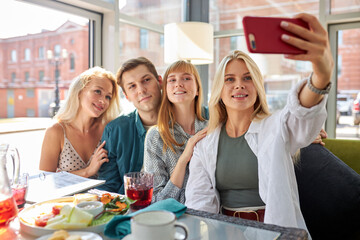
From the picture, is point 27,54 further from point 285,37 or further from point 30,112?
point 285,37

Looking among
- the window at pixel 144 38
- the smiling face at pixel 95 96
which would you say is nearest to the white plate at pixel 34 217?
the smiling face at pixel 95 96

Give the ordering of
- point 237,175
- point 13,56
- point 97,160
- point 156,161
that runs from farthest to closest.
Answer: point 13,56, point 97,160, point 156,161, point 237,175

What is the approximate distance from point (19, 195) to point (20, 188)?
0.07 ft

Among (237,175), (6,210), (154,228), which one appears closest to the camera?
(154,228)

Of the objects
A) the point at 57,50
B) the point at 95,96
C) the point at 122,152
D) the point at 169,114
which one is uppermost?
the point at 57,50

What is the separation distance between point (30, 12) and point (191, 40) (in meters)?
1.55

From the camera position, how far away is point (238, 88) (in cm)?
157

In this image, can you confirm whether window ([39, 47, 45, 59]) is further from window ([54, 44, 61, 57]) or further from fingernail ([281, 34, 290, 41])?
fingernail ([281, 34, 290, 41])

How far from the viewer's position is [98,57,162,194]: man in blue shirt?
2053 millimetres

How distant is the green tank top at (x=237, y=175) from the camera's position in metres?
1.50

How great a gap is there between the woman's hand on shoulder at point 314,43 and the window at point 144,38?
130 inches

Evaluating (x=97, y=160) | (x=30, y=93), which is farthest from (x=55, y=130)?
(x=30, y=93)

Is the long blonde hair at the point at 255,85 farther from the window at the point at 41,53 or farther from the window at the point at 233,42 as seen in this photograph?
the window at the point at 233,42

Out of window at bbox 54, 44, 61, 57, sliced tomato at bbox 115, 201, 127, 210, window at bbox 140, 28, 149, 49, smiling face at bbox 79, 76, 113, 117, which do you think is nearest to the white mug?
sliced tomato at bbox 115, 201, 127, 210
